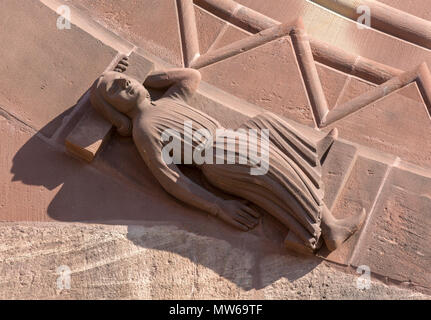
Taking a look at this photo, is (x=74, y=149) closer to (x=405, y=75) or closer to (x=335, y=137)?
(x=335, y=137)

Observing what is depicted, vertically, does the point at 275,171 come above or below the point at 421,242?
above

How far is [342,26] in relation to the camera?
13.3ft

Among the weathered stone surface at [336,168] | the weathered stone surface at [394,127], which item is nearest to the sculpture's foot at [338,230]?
the weathered stone surface at [336,168]

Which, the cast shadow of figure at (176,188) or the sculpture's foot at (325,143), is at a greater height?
the sculpture's foot at (325,143)

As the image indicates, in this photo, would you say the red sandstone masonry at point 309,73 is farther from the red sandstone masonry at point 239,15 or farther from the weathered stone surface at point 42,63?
the weathered stone surface at point 42,63

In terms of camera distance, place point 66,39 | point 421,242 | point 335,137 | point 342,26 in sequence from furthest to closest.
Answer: point 342,26 → point 66,39 → point 335,137 → point 421,242

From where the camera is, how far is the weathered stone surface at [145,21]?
3.65 meters

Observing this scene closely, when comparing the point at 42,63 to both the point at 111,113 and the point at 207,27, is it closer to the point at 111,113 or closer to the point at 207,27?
the point at 111,113

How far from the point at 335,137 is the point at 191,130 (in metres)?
0.76

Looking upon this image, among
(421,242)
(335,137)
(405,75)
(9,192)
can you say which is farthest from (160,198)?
(405,75)

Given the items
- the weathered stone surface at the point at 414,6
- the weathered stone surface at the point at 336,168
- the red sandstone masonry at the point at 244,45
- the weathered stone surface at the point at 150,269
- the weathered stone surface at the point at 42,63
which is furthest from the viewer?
the weathered stone surface at the point at 414,6

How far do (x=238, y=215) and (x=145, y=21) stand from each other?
138 cm

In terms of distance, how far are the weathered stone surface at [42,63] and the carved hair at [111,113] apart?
0.58 feet

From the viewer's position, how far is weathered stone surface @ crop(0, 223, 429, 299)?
2.91m
